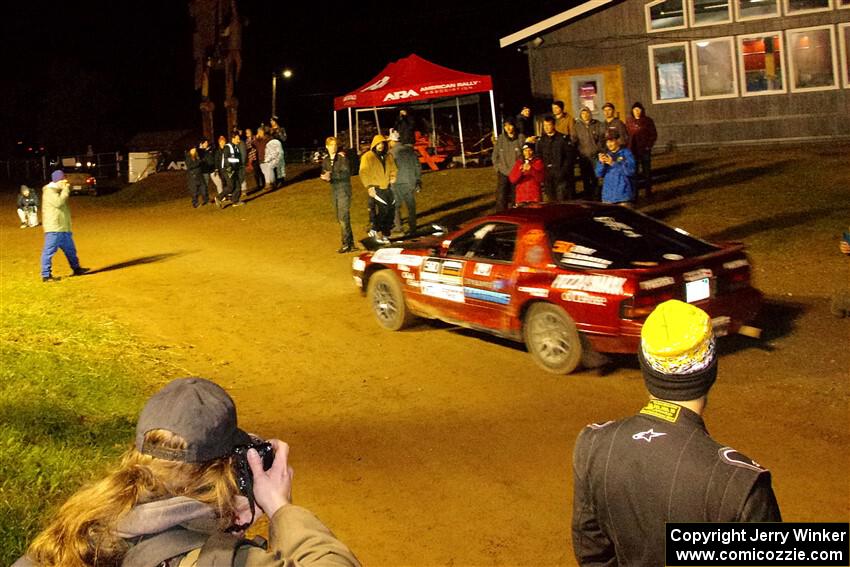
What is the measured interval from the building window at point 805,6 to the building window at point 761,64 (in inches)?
23.4

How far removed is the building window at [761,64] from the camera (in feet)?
73.7

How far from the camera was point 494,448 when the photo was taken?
23.3ft

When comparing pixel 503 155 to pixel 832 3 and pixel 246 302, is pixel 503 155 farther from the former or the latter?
pixel 832 3

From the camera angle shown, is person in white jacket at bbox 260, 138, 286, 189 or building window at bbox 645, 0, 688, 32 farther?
person in white jacket at bbox 260, 138, 286, 189

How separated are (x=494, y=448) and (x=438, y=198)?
1470 cm

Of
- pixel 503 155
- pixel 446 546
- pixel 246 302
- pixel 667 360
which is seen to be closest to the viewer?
pixel 667 360

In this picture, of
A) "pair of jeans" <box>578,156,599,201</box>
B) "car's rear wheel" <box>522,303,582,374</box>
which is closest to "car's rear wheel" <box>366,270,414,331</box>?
"car's rear wheel" <box>522,303,582,374</box>

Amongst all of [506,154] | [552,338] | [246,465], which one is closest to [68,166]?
[506,154]

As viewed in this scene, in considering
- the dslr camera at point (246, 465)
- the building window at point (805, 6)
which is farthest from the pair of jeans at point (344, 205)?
the dslr camera at point (246, 465)

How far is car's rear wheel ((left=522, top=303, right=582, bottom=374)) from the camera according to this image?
8.62 metres

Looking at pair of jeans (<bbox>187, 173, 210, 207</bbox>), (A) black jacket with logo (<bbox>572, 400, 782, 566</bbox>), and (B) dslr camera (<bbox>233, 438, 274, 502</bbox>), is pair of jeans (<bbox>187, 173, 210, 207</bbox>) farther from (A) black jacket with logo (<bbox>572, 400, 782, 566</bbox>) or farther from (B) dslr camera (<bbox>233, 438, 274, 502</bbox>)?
(B) dslr camera (<bbox>233, 438, 274, 502</bbox>)

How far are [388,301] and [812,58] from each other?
51.4 ft

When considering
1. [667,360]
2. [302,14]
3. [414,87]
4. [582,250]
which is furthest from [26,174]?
[667,360]

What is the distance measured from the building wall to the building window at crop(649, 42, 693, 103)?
0.13m
